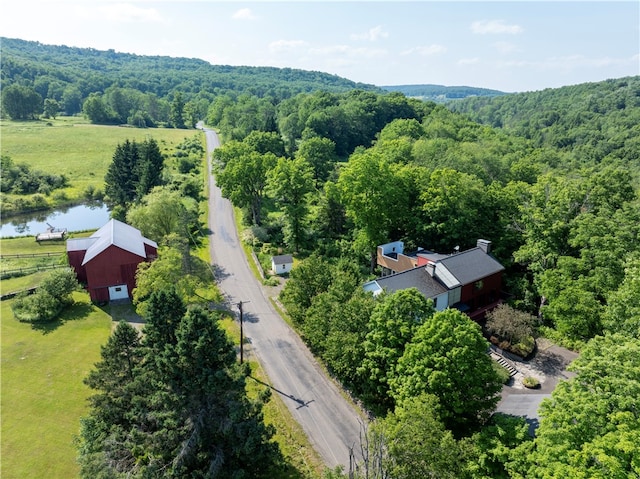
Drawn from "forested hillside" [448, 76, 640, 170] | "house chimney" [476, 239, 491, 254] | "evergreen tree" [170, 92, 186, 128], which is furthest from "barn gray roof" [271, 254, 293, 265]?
"evergreen tree" [170, 92, 186, 128]

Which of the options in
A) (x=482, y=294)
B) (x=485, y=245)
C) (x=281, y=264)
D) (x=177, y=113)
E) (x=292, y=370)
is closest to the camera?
(x=292, y=370)

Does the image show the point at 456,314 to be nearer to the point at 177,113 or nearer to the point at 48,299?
the point at 48,299

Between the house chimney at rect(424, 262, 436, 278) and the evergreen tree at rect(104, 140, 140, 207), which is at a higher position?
the evergreen tree at rect(104, 140, 140, 207)

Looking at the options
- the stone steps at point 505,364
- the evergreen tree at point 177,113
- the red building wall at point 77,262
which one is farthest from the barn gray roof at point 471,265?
the evergreen tree at point 177,113

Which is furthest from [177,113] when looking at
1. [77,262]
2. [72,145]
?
[77,262]

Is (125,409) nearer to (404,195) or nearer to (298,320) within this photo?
(298,320)

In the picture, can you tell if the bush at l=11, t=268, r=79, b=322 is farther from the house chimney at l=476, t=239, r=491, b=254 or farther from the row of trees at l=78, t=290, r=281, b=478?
the house chimney at l=476, t=239, r=491, b=254
